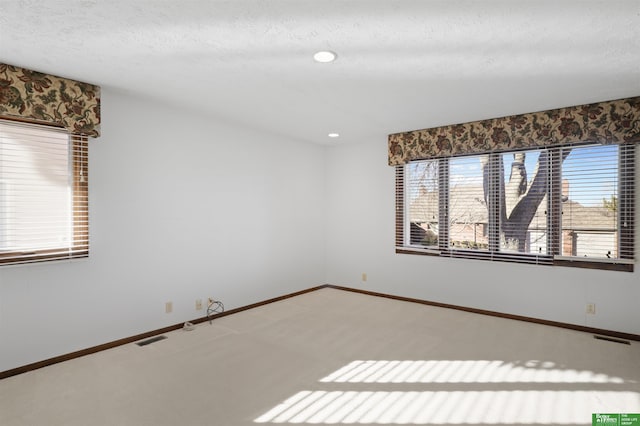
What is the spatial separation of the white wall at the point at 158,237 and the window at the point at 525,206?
6.33ft

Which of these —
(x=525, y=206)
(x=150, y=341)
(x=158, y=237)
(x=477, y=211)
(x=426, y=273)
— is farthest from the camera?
(x=426, y=273)

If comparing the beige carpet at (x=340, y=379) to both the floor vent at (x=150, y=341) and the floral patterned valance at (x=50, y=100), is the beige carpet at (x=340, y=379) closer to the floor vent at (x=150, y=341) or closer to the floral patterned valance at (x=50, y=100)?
the floor vent at (x=150, y=341)

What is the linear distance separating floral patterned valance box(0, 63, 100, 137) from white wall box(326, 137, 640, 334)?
3.56 metres

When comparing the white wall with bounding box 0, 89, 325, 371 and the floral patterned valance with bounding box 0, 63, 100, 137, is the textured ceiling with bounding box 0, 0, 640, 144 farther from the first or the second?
the white wall with bounding box 0, 89, 325, 371

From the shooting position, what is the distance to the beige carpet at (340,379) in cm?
223

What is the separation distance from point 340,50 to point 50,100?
2.36 meters

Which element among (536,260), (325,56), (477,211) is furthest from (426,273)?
(325,56)

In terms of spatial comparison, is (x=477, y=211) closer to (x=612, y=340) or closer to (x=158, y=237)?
(x=612, y=340)

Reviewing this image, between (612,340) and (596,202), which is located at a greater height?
(596,202)

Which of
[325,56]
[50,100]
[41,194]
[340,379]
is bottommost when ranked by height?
[340,379]

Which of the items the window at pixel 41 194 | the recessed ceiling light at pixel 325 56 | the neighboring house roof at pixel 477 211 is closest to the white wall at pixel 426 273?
the neighboring house roof at pixel 477 211

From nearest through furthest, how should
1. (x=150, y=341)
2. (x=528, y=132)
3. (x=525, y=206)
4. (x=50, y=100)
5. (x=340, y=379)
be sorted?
1. (x=340, y=379)
2. (x=50, y=100)
3. (x=150, y=341)
4. (x=528, y=132)
5. (x=525, y=206)

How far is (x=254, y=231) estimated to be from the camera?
4723 mm

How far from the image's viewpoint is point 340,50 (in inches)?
95.3
